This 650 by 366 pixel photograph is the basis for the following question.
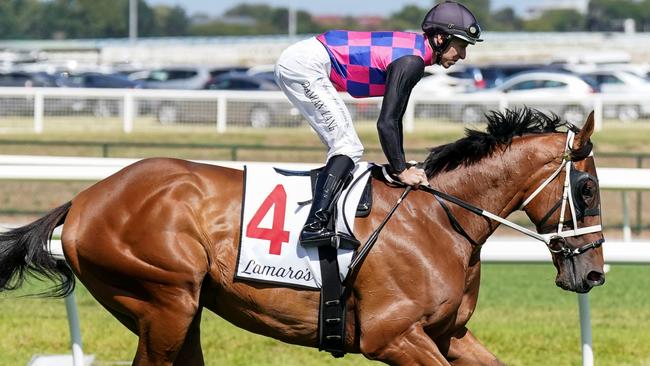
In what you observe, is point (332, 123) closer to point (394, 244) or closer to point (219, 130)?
point (394, 244)

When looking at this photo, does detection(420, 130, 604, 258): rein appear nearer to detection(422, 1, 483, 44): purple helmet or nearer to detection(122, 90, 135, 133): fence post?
detection(422, 1, 483, 44): purple helmet

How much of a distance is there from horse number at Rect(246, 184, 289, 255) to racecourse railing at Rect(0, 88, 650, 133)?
1533 cm

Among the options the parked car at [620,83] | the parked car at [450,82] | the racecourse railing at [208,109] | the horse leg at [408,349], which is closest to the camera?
the horse leg at [408,349]

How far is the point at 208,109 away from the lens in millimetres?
21047

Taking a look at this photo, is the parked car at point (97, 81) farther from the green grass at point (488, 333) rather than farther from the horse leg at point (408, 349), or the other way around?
the horse leg at point (408, 349)

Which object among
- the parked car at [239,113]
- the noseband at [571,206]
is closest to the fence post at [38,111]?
the parked car at [239,113]

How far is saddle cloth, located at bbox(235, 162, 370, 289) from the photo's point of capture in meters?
4.68

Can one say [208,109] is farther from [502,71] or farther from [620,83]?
[502,71]

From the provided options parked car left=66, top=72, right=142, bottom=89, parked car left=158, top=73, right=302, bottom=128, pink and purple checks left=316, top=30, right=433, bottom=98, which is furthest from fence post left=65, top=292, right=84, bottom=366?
parked car left=66, top=72, right=142, bottom=89

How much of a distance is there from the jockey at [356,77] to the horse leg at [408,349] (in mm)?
465

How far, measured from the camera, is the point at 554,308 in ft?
26.4

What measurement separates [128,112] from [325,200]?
16.8 meters

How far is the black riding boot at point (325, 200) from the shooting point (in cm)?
462

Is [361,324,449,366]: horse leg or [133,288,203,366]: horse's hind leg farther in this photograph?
[133,288,203,366]: horse's hind leg
